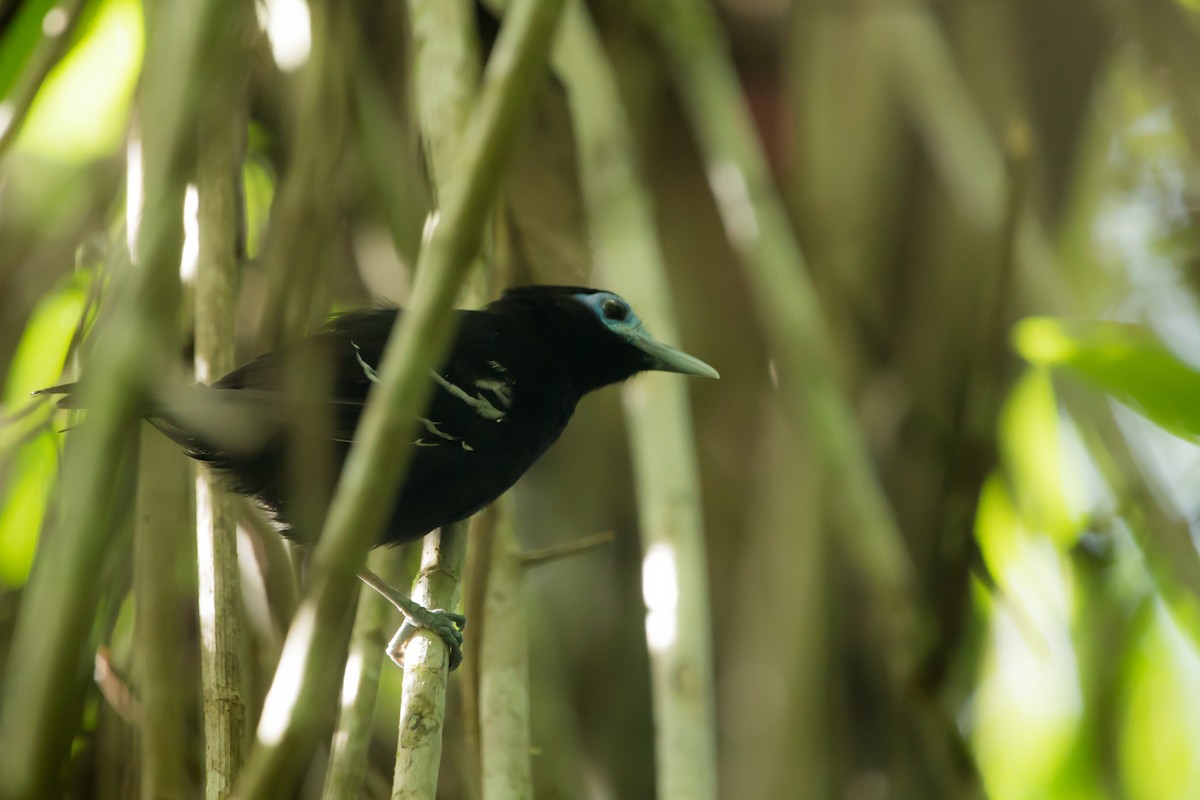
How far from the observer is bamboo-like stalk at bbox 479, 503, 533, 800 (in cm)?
212

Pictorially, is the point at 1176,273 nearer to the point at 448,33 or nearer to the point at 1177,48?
the point at 1177,48

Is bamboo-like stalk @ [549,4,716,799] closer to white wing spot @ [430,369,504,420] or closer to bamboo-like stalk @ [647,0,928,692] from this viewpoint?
bamboo-like stalk @ [647,0,928,692]

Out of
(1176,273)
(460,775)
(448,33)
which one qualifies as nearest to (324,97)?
(448,33)

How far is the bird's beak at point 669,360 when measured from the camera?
2.98 m

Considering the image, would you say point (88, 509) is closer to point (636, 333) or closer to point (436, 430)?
point (436, 430)

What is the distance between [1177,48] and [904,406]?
1086 millimetres

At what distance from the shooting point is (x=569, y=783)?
2.74 metres

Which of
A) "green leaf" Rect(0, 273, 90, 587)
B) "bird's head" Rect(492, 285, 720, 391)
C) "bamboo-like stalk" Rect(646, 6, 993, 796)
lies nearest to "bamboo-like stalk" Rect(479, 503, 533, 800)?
"bamboo-like stalk" Rect(646, 6, 993, 796)

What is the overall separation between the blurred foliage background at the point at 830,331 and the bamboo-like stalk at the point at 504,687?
95 millimetres

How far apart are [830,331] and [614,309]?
57 cm

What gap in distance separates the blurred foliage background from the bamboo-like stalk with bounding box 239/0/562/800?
2.97 feet

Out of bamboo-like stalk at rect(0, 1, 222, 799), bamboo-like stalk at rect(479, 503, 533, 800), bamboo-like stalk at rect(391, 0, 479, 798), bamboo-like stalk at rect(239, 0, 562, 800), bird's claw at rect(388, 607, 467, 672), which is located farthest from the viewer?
bamboo-like stalk at rect(391, 0, 479, 798)

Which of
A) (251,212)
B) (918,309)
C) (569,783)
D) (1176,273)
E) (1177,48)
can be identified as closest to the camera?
(1177,48)

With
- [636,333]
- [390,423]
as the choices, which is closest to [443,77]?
[636,333]
